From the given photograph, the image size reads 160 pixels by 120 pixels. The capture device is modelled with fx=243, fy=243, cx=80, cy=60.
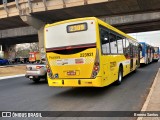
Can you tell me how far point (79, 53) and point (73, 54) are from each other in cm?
28

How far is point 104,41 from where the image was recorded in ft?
35.2

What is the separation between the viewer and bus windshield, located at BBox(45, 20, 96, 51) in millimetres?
10008

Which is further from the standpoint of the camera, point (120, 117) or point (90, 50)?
point (90, 50)

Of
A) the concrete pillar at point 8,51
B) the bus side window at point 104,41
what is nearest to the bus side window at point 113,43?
the bus side window at point 104,41

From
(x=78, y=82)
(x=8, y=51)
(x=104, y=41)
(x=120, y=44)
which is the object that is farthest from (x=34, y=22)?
(x=8, y=51)

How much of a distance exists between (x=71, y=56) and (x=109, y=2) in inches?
763

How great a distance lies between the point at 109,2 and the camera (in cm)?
2820

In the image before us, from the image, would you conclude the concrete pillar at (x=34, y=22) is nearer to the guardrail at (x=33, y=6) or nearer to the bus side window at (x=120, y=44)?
the guardrail at (x=33, y=6)

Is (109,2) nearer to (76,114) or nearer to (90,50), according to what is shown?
(90,50)

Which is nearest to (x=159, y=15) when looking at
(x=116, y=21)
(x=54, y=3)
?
(x=116, y=21)

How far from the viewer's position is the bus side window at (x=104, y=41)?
10.5 meters

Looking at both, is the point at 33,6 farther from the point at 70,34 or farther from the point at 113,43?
the point at 70,34

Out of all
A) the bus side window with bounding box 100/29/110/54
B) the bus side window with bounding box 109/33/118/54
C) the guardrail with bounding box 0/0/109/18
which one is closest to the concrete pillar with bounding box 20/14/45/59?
the guardrail with bounding box 0/0/109/18

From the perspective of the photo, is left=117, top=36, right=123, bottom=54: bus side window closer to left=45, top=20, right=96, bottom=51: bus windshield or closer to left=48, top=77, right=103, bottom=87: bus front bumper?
left=45, top=20, right=96, bottom=51: bus windshield
